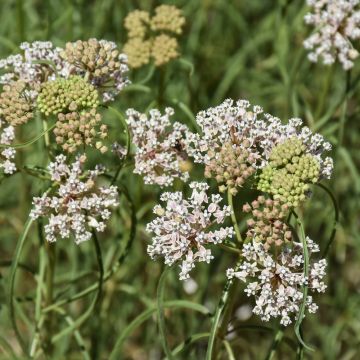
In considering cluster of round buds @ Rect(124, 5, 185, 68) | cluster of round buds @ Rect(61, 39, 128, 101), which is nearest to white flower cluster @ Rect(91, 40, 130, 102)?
cluster of round buds @ Rect(61, 39, 128, 101)

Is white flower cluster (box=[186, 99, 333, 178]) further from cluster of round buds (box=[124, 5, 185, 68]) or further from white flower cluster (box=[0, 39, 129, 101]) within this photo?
cluster of round buds (box=[124, 5, 185, 68])

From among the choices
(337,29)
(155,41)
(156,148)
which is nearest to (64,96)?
(156,148)

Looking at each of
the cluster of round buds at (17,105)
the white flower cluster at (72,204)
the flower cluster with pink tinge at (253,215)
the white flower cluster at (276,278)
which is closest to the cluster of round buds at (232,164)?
the flower cluster with pink tinge at (253,215)

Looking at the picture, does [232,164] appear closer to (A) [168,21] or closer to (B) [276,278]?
(B) [276,278]

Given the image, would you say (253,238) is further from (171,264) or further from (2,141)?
(2,141)

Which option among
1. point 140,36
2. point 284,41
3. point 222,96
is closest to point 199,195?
point 140,36

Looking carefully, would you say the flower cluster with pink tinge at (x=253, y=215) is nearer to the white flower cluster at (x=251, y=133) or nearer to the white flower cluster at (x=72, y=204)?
the white flower cluster at (x=251, y=133)
